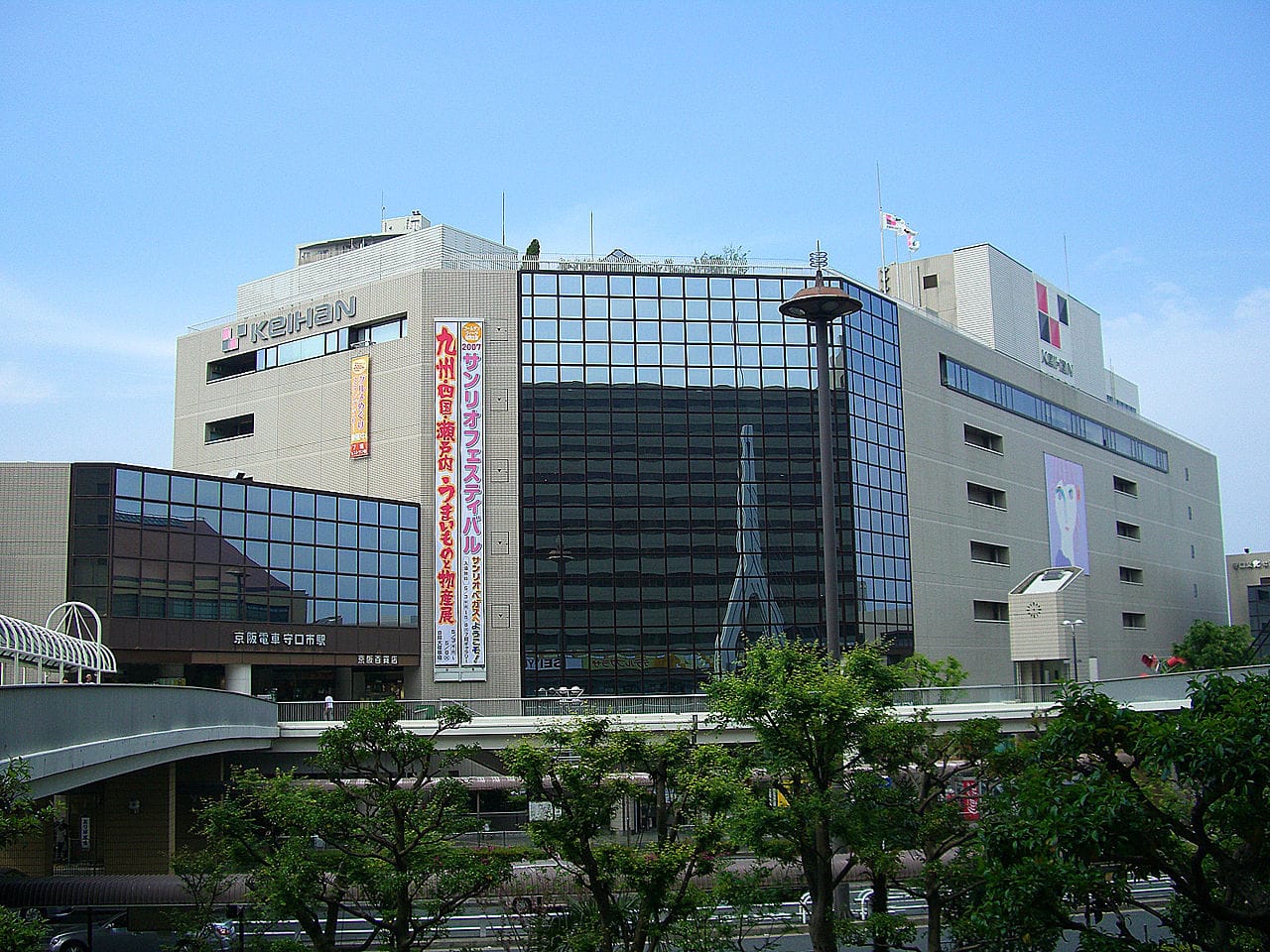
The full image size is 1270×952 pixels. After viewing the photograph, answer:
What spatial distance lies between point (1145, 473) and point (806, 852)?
94.3 metres

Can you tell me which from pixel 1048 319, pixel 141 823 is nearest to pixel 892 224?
pixel 1048 319

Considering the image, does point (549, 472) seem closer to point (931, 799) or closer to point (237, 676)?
point (237, 676)

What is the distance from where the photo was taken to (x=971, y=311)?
8569cm

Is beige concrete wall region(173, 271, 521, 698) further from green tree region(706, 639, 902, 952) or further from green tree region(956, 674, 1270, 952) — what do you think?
green tree region(956, 674, 1270, 952)

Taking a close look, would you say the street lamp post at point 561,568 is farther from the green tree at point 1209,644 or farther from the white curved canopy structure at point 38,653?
the green tree at point 1209,644

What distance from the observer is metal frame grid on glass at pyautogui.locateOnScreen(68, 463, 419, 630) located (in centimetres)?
4722

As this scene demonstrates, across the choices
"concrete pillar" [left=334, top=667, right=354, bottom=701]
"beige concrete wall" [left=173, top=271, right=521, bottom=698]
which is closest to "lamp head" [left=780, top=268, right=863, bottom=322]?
"beige concrete wall" [left=173, top=271, right=521, bottom=698]

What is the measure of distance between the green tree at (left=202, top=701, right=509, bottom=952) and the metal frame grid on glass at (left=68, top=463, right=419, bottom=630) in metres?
28.3

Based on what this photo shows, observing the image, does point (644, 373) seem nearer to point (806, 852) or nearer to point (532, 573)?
point (532, 573)

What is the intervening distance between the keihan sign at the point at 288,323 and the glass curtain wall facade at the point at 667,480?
33.4ft

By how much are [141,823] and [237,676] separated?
52.0 ft

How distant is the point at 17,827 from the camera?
43.2 ft

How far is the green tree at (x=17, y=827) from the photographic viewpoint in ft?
40.4

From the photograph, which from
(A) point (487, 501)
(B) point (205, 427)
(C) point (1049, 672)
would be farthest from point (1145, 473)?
(B) point (205, 427)
